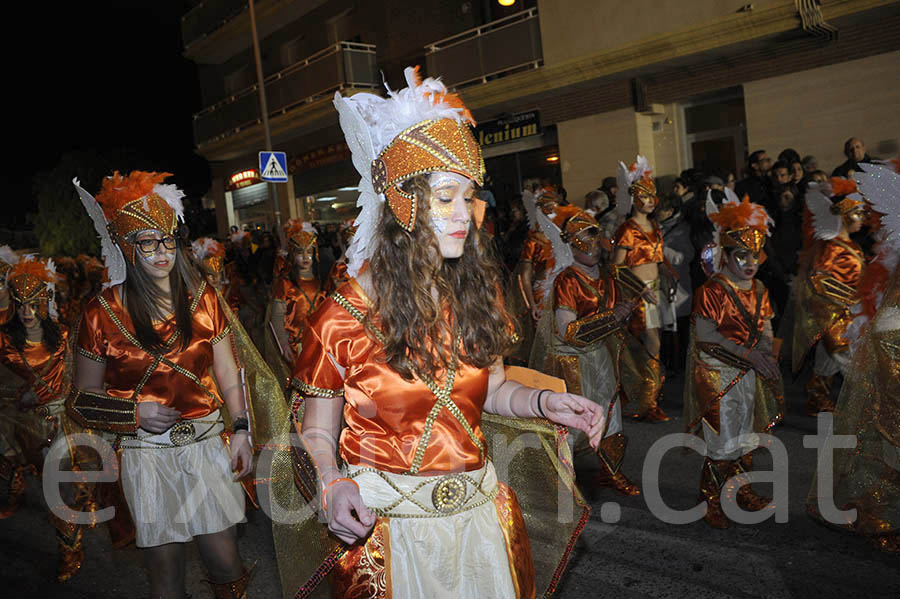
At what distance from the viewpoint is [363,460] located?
7.73 ft

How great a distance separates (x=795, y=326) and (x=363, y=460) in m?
5.72

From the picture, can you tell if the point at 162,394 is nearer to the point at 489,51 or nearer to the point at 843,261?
the point at 843,261

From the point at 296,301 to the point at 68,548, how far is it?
10.8 feet

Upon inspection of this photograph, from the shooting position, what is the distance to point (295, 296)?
7926 mm

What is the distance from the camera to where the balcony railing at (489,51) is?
15430 mm

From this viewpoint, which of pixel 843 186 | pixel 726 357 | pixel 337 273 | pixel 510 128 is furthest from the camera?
pixel 510 128

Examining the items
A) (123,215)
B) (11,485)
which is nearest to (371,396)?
(123,215)

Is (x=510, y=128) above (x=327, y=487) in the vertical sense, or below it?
above

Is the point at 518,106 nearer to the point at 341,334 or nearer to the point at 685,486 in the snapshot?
the point at 685,486

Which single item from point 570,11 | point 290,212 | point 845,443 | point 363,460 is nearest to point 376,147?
point 363,460

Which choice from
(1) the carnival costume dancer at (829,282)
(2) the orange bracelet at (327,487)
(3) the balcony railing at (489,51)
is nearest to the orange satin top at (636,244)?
(1) the carnival costume dancer at (829,282)

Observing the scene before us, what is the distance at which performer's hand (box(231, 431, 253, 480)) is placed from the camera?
354cm

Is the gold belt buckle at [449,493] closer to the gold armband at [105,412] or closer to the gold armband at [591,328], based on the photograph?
the gold armband at [105,412]

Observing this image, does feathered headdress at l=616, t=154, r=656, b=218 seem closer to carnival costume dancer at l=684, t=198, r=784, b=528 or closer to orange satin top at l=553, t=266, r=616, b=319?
orange satin top at l=553, t=266, r=616, b=319
